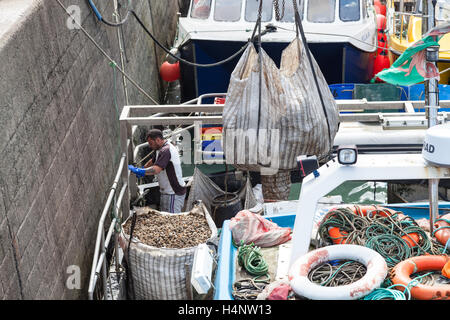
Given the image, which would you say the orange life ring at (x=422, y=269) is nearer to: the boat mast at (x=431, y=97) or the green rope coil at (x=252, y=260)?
the boat mast at (x=431, y=97)

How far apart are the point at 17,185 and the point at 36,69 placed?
1144 mm

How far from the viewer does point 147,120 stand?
7.23m

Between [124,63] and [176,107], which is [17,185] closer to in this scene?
[176,107]

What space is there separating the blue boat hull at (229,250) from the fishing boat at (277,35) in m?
6.26

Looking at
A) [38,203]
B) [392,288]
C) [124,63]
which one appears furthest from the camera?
[124,63]

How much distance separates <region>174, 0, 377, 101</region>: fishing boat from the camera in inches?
458

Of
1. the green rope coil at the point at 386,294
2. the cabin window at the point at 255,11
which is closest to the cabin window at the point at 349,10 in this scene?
the cabin window at the point at 255,11

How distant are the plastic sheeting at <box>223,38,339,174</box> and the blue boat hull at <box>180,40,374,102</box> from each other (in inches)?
227

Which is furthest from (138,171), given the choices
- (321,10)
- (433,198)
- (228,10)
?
(321,10)

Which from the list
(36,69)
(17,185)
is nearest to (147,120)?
(36,69)

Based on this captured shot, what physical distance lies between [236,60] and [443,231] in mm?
8259

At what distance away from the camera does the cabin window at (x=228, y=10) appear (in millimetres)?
12305

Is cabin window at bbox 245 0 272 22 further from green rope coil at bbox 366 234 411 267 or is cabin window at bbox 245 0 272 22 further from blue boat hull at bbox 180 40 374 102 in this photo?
green rope coil at bbox 366 234 411 267
